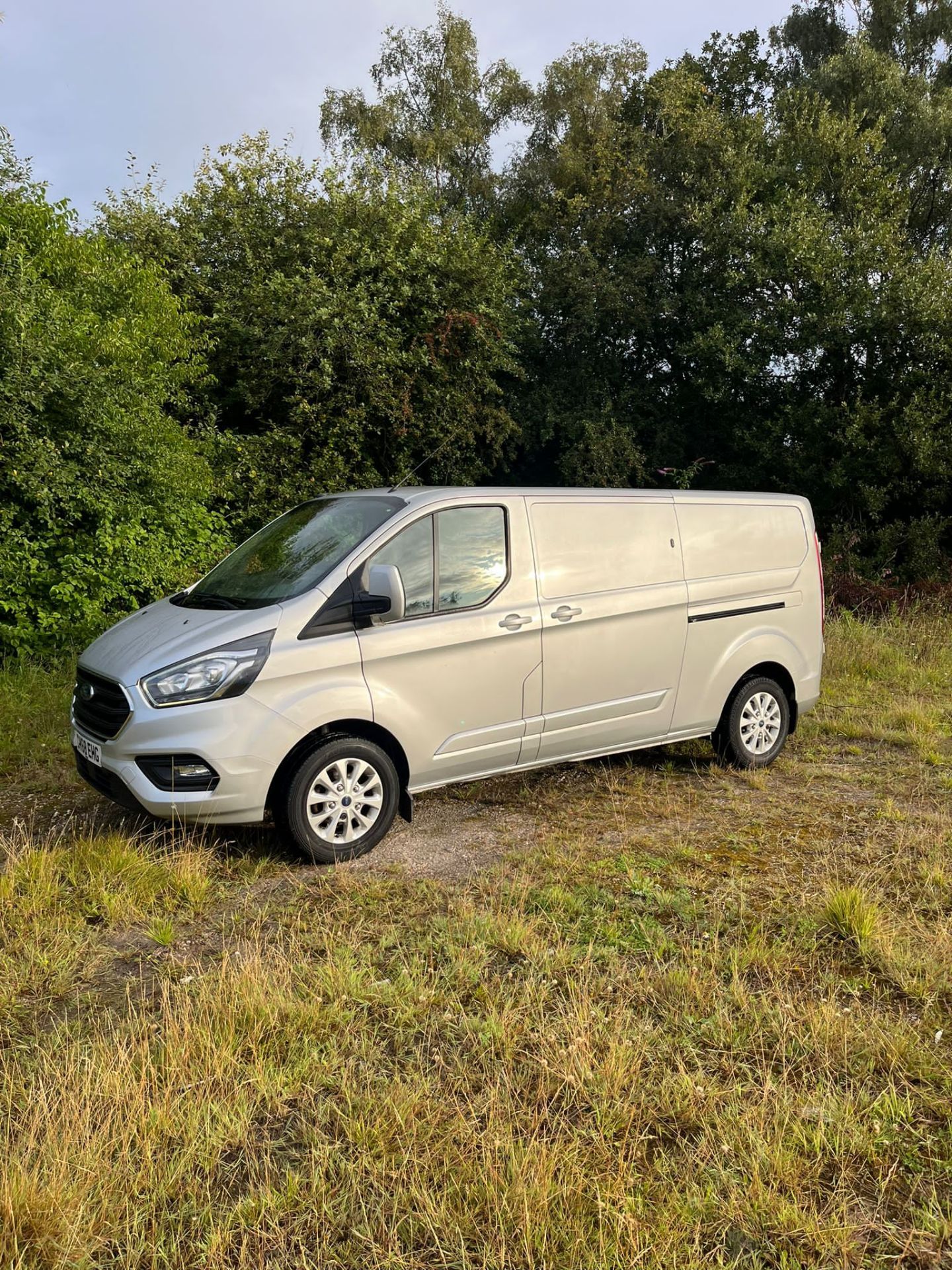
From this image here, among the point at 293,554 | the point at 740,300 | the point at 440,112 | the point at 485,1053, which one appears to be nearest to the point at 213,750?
the point at 293,554

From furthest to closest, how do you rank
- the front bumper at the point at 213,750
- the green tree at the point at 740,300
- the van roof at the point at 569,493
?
the green tree at the point at 740,300, the van roof at the point at 569,493, the front bumper at the point at 213,750

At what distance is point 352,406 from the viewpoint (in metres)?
15.1

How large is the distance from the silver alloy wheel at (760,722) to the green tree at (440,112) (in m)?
20.7

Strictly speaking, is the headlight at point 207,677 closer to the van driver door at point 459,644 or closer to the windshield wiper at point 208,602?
the windshield wiper at point 208,602

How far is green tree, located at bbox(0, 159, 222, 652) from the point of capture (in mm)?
8789

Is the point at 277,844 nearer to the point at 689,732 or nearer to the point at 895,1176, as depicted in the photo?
the point at 689,732

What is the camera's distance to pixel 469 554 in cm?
502

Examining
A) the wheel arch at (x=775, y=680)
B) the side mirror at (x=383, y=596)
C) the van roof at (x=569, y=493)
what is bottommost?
the wheel arch at (x=775, y=680)

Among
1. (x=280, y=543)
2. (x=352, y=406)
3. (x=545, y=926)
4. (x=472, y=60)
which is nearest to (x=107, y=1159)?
(x=545, y=926)

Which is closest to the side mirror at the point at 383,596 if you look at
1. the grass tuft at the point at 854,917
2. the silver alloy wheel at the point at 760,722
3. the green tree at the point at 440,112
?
the grass tuft at the point at 854,917

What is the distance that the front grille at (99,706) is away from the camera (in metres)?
4.40

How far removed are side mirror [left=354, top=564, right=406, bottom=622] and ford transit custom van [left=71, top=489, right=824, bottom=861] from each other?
0.01 m

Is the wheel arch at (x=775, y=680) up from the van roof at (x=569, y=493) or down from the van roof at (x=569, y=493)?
down

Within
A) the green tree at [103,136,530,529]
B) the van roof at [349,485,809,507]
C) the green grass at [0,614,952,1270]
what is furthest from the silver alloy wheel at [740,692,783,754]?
the green tree at [103,136,530,529]
